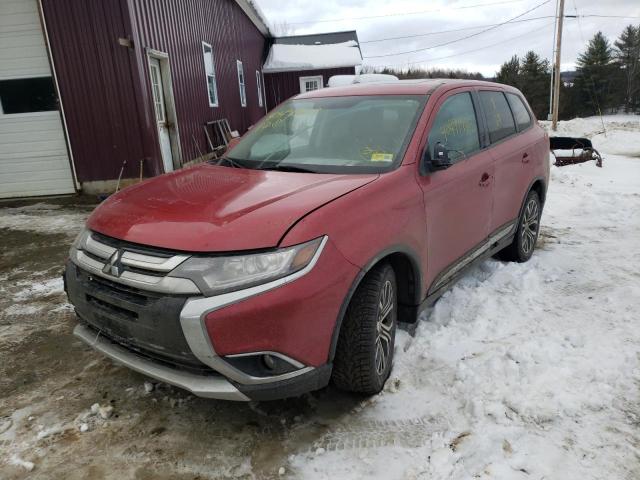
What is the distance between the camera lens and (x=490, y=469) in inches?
88.6

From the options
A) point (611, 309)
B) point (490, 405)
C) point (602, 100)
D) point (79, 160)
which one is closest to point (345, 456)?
point (490, 405)

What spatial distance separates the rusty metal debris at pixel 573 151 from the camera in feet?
38.8

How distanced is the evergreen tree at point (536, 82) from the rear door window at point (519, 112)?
51.5 m

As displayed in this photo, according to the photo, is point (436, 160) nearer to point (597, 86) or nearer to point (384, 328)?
point (384, 328)

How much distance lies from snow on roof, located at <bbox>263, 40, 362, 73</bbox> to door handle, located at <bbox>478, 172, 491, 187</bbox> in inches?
823

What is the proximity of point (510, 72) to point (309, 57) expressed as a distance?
39.5 meters

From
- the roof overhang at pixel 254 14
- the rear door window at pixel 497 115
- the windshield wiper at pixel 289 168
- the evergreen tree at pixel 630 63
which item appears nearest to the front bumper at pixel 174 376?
the windshield wiper at pixel 289 168

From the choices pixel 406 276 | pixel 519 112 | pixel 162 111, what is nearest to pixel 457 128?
pixel 406 276

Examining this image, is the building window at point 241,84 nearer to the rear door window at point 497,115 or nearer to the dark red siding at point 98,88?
the dark red siding at point 98,88

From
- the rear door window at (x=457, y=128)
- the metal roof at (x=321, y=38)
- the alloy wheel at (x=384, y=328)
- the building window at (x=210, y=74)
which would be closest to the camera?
the alloy wheel at (x=384, y=328)

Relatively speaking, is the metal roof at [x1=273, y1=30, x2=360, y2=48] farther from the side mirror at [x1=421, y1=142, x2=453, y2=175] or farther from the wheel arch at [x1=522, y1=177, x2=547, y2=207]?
the side mirror at [x1=421, y1=142, x2=453, y2=175]

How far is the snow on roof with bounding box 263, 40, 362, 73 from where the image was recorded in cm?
2348

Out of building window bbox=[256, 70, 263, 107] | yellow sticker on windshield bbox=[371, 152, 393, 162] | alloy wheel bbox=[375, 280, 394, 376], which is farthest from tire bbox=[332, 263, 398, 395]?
building window bbox=[256, 70, 263, 107]

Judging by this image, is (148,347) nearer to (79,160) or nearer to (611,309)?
(611,309)
